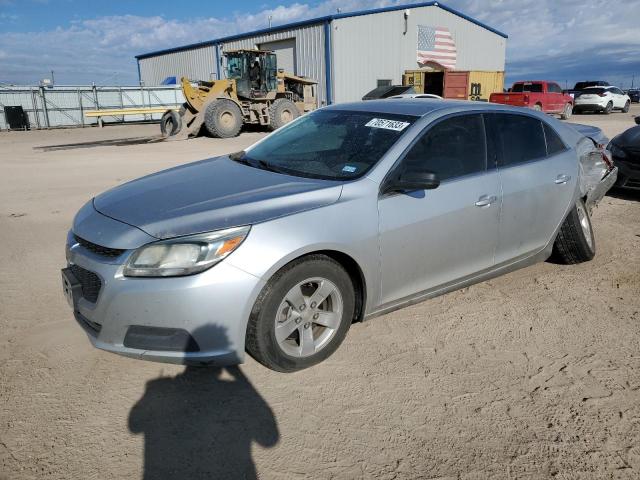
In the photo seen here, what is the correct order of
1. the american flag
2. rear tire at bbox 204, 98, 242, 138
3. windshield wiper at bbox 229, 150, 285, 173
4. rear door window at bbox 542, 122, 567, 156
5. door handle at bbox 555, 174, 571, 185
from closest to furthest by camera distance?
windshield wiper at bbox 229, 150, 285, 173 < door handle at bbox 555, 174, 571, 185 < rear door window at bbox 542, 122, 567, 156 < rear tire at bbox 204, 98, 242, 138 < the american flag

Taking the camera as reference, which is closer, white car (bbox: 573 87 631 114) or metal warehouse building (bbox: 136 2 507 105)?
metal warehouse building (bbox: 136 2 507 105)

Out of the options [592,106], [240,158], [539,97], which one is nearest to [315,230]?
[240,158]

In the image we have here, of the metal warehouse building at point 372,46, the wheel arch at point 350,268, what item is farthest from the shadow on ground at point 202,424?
the metal warehouse building at point 372,46

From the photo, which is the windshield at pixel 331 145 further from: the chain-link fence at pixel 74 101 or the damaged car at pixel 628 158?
the chain-link fence at pixel 74 101

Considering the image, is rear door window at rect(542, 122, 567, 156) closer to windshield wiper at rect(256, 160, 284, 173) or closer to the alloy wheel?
windshield wiper at rect(256, 160, 284, 173)

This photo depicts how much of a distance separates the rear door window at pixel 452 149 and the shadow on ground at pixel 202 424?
172cm

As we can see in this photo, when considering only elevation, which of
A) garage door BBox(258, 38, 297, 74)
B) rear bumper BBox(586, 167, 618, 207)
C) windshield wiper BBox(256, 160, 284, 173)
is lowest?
rear bumper BBox(586, 167, 618, 207)

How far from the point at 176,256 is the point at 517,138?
111 inches

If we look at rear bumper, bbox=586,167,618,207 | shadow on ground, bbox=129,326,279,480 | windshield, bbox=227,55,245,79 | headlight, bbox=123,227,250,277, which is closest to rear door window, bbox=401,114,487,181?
headlight, bbox=123,227,250,277

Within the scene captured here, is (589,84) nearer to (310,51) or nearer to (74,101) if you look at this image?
(310,51)

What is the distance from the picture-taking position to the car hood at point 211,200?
271cm

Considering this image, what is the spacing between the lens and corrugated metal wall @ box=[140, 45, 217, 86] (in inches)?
1412

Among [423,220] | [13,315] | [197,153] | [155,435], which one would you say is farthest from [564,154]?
[197,153]

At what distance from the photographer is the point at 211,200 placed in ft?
9.63
